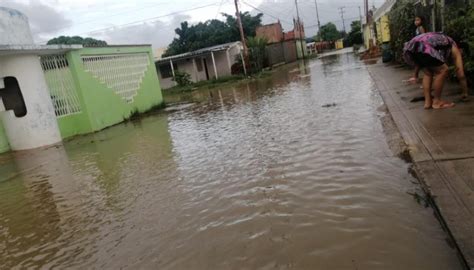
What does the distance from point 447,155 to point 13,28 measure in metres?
11.7

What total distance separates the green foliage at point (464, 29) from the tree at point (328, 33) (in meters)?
77.8

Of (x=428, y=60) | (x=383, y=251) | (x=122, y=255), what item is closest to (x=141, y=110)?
(x=428, y=60)

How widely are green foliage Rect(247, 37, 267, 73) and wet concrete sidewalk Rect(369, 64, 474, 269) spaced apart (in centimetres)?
2363

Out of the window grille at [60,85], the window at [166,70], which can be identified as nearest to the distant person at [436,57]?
the window grille at [60,85]

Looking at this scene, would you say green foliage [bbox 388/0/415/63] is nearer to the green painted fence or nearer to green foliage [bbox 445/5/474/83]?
green foliage [bbox 445/5/474/83]

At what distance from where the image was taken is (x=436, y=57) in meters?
6.92

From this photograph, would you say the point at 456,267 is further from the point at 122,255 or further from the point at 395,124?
the point at 395,124

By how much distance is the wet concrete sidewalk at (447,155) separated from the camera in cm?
324

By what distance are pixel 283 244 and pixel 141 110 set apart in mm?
14370

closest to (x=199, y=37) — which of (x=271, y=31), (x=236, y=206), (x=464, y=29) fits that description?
(x=271, y=31)

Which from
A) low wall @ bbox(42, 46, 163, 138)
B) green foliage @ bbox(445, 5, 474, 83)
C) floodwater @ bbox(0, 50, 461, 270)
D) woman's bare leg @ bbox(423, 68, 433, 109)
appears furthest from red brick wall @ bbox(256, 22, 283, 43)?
woman's bare leg @ bbox(423, 68, 433, 109)

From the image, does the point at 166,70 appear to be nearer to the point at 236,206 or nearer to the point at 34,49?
the point at 34,49

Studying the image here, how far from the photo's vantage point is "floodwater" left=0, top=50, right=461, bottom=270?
3377 mm

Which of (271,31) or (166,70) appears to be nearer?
(166,70)
